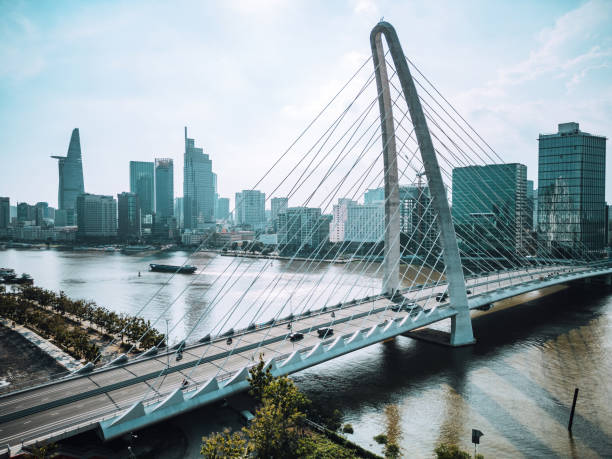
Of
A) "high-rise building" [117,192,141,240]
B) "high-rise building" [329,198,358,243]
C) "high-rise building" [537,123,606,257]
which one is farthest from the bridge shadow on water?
"high-rise building" [117,192,141,240]

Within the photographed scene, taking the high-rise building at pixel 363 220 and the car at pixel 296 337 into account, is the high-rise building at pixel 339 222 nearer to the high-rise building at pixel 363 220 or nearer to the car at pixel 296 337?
the high-rise building at pixel 363 220

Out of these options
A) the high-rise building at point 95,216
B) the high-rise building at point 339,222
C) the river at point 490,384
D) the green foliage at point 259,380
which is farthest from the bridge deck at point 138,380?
the high-rise building at point 95,216

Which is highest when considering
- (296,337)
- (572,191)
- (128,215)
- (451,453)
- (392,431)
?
(572,191)

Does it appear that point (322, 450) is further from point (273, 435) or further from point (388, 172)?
point (388, 172)

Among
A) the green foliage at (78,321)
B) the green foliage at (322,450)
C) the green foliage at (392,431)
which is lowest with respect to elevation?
the green foliage at (392,431)

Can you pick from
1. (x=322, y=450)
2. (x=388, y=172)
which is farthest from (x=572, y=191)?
(x=322, y=450)

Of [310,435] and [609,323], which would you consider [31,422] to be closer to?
[310,435]
